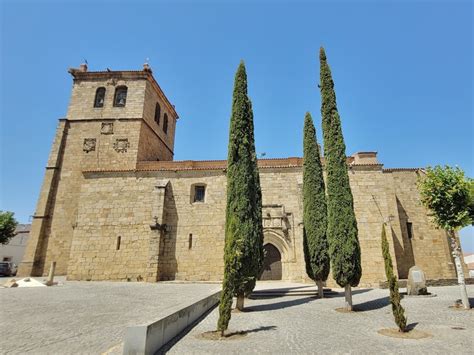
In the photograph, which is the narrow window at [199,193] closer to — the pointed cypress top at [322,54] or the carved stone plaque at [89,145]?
the carved stone plaque at [89,145]

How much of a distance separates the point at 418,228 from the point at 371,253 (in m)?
5.35

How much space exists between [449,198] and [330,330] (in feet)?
20.0

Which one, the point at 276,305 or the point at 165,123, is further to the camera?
A: the point at 165,123

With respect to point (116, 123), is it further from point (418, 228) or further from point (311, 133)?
point (418, 228)

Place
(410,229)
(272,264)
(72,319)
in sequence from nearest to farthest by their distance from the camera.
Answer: (72,319) → (272,264) → (410,229)

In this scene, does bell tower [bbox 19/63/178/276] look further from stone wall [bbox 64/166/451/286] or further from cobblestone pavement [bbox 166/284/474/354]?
cobblestone pavement [bbox 166/284/474/354]

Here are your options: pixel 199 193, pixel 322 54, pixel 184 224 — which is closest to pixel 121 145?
pixel 199 193

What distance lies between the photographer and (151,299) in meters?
8.92

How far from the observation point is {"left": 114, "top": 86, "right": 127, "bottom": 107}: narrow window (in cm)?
2062

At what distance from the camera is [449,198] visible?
27.2 feet

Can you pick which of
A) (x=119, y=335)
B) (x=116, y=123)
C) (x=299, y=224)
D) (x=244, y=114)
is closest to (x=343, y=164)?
(x=244, y=114)

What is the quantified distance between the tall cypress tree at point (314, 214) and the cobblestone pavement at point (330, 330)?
148cm

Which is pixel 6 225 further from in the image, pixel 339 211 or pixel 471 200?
pixel 471 200

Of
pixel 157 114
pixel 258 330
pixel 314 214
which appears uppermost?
pixel 157 114
